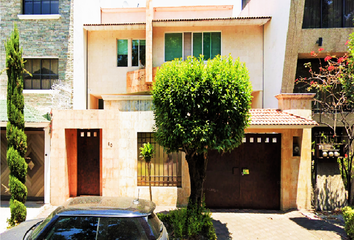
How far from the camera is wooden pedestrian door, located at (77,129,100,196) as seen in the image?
30.3 ft

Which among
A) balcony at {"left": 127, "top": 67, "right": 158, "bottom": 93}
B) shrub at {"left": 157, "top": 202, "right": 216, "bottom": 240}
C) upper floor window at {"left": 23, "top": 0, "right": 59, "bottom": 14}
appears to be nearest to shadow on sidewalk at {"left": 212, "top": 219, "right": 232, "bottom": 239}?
shrub at {"left": 157, "top": 202, "right": 216, "bottom": 240}

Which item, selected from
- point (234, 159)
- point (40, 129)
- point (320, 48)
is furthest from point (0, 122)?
point (320, 48)

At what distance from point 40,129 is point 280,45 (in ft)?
36.2

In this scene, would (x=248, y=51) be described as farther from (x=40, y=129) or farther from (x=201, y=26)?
(x=40, y=129)

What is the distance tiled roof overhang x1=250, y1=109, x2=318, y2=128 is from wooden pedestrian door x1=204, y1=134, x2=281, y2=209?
866 millimetres

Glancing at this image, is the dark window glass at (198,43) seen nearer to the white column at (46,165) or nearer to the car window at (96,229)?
the white column at (46,165)

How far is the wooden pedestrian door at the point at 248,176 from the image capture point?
8438 millimetres

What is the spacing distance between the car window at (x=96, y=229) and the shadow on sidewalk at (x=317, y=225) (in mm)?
5792

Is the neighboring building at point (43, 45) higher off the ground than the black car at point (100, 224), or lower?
higher

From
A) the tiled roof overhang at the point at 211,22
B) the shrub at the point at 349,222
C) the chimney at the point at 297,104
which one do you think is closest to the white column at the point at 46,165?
the tiled roof overhang at the point at 211,22

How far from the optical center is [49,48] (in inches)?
403

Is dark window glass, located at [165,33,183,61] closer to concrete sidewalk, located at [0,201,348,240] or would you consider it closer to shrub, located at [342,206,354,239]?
concrete sidewalk, located at [0,201,348,240]

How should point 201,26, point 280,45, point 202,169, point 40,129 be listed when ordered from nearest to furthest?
point 202,169, point 40,129, point 280,45, point 201,26

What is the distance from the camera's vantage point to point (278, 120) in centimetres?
768
